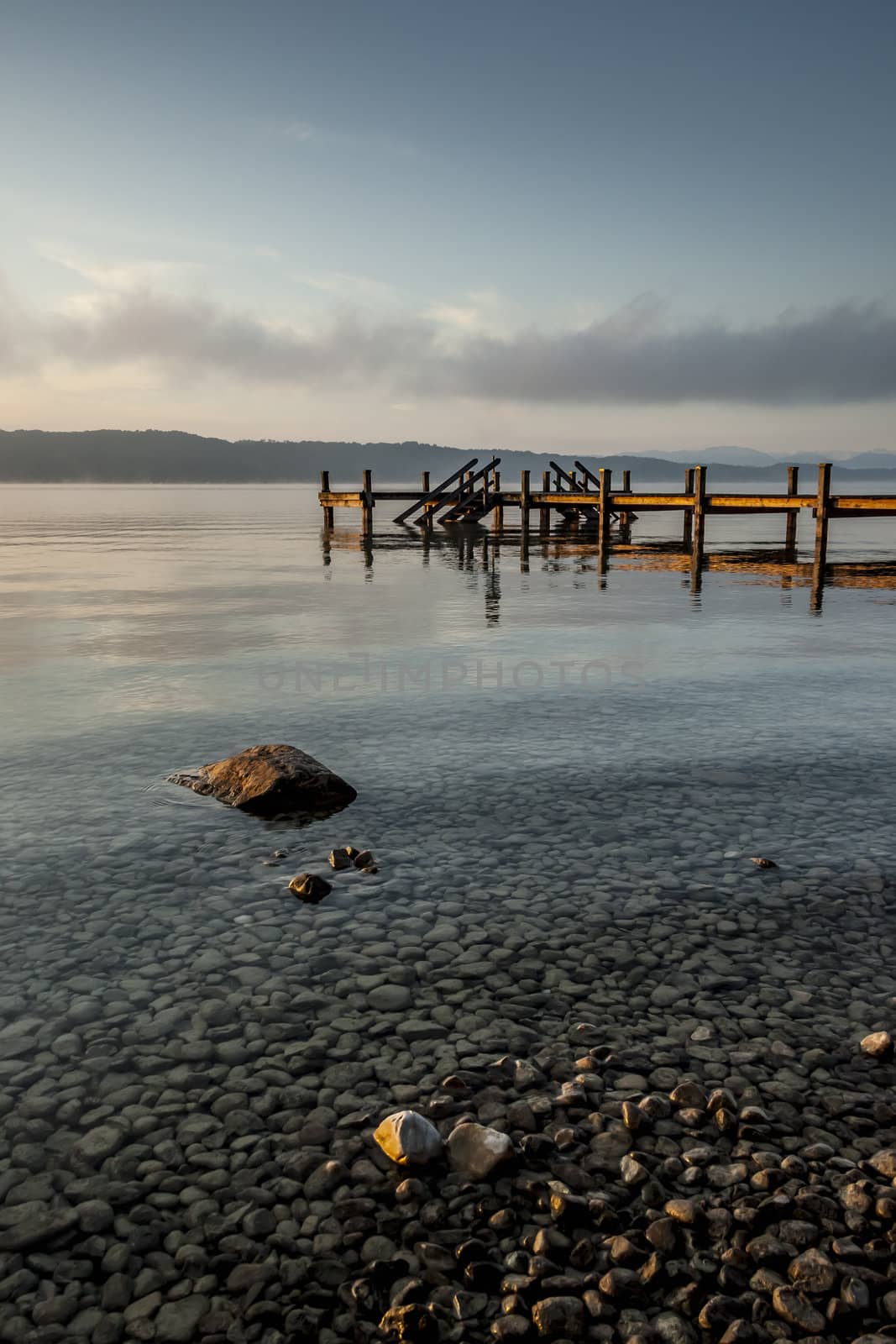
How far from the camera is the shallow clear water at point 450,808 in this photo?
5.62 metres

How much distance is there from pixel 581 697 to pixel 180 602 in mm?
13983

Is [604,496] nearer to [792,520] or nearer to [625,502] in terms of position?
[625,502]

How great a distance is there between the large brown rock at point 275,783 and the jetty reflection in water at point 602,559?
12.2 meters

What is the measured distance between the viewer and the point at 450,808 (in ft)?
27.6

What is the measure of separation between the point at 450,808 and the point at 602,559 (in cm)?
2952

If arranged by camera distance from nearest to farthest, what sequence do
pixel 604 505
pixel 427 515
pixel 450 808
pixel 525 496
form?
pixel 450 808, pixel 604 505, pixel 525 496, pixel 427 515

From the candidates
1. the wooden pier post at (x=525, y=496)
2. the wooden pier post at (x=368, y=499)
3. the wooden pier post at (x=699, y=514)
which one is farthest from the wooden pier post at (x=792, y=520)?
the wooden pier post at (x=368, y=499)

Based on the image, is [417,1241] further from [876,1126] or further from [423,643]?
[423,643]

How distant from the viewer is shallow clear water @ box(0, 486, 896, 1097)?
562 cm

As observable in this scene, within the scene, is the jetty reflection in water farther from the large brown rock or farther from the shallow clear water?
the large brown rock

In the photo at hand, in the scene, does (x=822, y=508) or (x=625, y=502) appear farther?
(x=625, y=502)

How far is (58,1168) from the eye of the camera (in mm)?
4023

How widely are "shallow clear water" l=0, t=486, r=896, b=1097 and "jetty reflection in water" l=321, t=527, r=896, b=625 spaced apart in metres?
6.15

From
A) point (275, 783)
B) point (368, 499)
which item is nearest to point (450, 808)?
point (275, 783)
